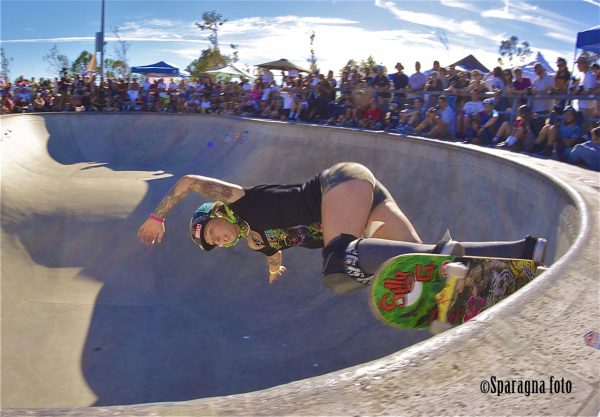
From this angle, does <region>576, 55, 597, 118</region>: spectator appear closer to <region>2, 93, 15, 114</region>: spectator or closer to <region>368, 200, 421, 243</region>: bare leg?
<region>368, 200, 421, 243</region>: bare leg

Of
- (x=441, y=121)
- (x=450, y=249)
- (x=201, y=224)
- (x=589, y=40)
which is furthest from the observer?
(x=441, y=121)

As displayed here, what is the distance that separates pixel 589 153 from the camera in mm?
7035

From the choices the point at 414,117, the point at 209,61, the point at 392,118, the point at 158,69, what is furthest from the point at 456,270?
the point at 209,61

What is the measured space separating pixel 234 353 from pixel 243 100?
1281 centimetres

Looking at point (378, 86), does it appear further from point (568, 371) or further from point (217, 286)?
point (568, 371)

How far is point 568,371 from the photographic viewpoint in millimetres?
1647

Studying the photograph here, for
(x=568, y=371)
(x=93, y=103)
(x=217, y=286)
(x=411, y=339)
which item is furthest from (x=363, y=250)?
(x=93, y=103)

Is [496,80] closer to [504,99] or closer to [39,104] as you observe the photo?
[504,99]

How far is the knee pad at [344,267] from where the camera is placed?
3.09 metres

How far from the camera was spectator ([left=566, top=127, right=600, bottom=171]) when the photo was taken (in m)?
6.93

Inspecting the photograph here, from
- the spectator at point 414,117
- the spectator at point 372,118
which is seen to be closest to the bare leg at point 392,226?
the spectator at point 414,117

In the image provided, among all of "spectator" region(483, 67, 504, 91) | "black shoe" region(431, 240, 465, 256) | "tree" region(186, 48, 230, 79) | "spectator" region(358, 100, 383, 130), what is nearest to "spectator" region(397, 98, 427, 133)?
"spectator" region(358, 100, 383, 130)

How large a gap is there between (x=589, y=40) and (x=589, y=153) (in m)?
4.27

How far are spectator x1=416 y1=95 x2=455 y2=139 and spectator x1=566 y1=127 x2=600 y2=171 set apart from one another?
3183 mm
